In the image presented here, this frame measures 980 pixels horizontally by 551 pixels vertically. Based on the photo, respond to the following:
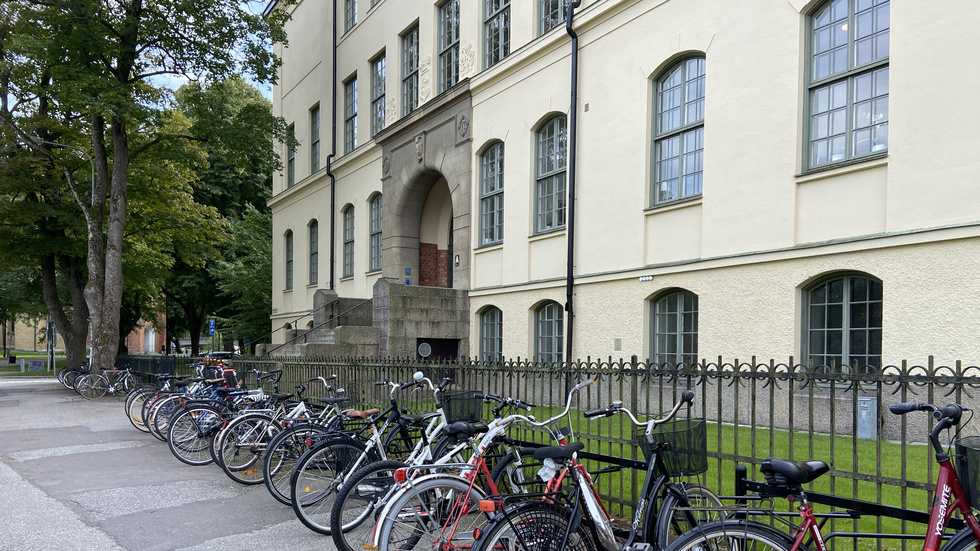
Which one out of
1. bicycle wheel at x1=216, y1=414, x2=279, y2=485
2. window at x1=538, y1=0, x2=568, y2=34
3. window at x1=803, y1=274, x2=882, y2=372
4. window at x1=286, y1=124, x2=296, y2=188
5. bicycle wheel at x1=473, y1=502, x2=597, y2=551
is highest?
window at x1=538, y1=0, x2=568, y2=34

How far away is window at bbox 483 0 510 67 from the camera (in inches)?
674

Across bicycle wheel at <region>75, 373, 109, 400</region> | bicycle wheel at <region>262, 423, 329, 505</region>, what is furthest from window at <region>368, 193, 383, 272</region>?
bicycle wheel at <region>262, 423, 329, 505</region>

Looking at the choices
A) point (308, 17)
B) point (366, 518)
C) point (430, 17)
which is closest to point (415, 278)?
point (430, 17)

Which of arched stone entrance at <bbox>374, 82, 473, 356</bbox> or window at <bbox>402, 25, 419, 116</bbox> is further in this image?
window at <bbox>402, 25, 419, 116</bbox>

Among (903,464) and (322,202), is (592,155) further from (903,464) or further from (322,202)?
(322,202)

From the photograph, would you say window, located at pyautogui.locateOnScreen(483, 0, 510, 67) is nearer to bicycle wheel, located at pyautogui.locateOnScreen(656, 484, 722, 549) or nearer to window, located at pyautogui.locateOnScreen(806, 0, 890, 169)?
window, located at pyautogui.locateOnScreen(806, 0, 890, 169)

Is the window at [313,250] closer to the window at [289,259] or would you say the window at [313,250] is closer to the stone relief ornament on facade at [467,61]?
the window at [289,259]

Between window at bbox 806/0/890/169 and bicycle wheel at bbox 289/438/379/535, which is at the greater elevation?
window at bbox 806/0/890/169

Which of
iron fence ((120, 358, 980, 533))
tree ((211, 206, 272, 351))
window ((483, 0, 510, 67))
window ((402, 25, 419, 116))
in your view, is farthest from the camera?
tree ((211, 206, 272, 351))

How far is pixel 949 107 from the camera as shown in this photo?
8.75 meters

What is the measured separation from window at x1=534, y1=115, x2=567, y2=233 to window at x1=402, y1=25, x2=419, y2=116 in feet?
20.3

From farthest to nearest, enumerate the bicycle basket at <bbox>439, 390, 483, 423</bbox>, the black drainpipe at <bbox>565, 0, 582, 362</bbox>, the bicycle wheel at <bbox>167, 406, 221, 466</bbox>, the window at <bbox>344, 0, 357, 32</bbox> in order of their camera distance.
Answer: the window at <bbox>344, 0, 357, 32</bbox> → the black drainpipe at <bbox>565, 0, 582, 362</bbox> → the bicycle wheel at <bbox>167, 406, 221, 466</bbox> → the bicycle basket at <bbox>439, 390, 483, 423</bbox>

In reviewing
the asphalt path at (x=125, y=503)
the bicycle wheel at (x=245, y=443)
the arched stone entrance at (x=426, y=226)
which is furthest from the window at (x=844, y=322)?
the arched stone entrance at (x=426, y=226)

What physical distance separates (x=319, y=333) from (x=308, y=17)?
14.9 meters
